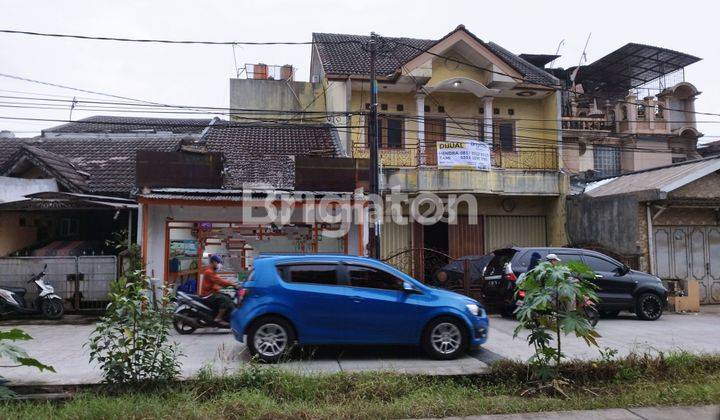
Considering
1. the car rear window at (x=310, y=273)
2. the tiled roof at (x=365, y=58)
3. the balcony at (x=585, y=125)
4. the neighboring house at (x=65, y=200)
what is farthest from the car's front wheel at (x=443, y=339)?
the balcony at (x=585, y=125)

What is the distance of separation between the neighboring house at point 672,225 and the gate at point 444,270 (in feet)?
16.2

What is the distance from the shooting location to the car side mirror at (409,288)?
752 cm

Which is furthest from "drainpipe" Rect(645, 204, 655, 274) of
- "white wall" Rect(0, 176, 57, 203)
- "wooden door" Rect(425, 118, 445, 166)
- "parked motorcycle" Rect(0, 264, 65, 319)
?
"white wall" Rect(0, 176, 57, 203)

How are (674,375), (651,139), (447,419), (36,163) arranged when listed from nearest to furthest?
(447,419) < (674,375) < (36,163) < (651,139)

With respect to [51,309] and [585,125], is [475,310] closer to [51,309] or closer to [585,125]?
[51,309]

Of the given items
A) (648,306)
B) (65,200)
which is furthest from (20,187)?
(648,306)

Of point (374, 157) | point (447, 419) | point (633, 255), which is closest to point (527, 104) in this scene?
point (633, 255)

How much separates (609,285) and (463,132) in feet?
26.3

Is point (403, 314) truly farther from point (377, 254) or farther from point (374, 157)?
point (374, 157)

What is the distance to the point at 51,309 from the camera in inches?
435

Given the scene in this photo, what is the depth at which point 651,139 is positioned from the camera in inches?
955

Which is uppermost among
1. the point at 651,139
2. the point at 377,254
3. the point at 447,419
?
the point at 651,139

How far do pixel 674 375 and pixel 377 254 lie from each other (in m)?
6.49

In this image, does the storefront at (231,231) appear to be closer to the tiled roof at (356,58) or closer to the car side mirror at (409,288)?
the car side mirror at (409,288)
